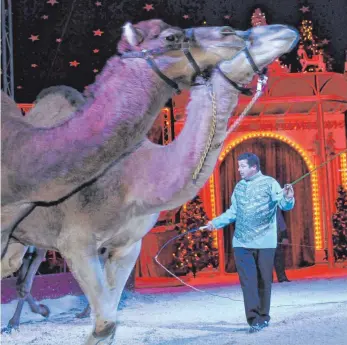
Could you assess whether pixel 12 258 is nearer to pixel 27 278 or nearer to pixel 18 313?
pixel 27 278

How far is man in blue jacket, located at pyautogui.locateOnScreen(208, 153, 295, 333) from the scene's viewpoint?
16.4 ft

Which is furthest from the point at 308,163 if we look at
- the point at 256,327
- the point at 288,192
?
the point at 256,327

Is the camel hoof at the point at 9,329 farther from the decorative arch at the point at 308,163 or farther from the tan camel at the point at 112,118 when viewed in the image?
the decorative arch at the point at 308,163

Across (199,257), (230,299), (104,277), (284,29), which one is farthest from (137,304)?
(284,29)

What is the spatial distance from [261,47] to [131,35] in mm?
542

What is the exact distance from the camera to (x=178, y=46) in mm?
2457

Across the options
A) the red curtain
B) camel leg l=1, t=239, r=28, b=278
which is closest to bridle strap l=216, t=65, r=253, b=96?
camel leg l=1, t=239, r=28, b=278

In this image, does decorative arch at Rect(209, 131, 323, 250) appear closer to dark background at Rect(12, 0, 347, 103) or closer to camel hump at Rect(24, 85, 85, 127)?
dark background at Rect(12, 0, 347, 103)

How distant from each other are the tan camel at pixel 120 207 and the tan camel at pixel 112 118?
37 cm

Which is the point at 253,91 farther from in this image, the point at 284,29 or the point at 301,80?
the point at 301,80

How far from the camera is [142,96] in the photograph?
2326 millimetres

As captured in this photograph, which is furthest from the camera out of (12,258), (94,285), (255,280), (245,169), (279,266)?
(279,266)

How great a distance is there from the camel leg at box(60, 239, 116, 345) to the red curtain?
785 centimetres

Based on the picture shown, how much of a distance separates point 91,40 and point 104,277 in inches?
269
